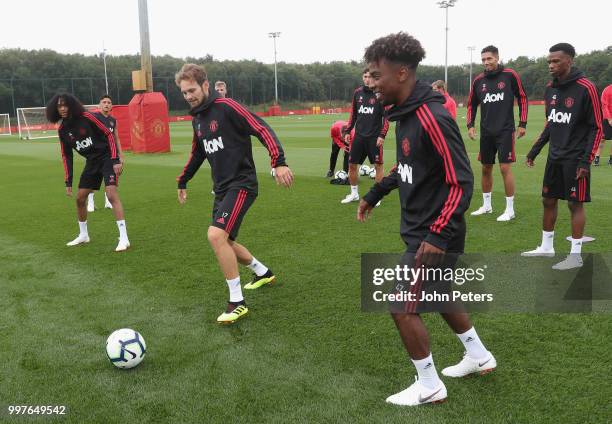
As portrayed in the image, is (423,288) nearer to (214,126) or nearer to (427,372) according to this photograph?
(427,372)

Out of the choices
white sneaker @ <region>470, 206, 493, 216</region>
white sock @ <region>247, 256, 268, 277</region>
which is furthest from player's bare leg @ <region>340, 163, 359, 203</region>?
white sock @ <region>247, 256, 268, 277</region>

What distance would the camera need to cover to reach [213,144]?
4.86 m

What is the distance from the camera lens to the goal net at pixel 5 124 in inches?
1746

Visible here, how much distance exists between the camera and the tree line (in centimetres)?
5972

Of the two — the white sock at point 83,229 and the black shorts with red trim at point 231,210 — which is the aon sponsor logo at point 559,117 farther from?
the white sock at point 83,229

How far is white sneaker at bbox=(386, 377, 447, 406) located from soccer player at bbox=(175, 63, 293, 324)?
6.05ft

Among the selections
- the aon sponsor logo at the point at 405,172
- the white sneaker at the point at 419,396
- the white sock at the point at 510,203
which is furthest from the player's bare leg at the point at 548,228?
the aon sponsor logo at the point at 405,172

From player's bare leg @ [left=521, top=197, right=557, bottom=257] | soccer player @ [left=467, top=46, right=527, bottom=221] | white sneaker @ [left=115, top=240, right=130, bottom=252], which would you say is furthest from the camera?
soccer player @ [left=467, top=46, right=527, bottom=221]

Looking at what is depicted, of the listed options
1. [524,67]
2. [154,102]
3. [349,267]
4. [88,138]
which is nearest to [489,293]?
[349,267]

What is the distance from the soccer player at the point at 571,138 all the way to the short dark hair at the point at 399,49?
3.26 metres

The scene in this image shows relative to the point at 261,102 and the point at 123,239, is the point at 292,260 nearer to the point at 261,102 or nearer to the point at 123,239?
the point at 123,239

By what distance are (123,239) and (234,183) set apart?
120 inches

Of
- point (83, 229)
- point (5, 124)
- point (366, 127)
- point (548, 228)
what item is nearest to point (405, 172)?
point (548, 228)

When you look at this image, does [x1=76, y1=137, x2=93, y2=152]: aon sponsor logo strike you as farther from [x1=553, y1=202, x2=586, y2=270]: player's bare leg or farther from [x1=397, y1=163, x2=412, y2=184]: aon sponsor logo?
[x1=553, y1=202, x2=586, y2=270]: player's bare leg
